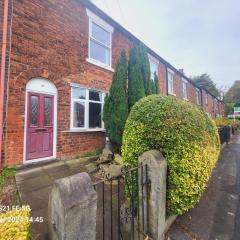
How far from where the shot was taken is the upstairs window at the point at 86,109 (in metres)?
7.31

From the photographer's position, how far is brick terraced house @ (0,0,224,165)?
5391mm

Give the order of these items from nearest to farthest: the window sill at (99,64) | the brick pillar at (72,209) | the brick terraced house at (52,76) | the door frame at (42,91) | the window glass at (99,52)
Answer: the brick pillar at (72,209) → the brick terraced house at (52,76) → the door frame at (42,91) → the window sill at (99,64) → the window glass at (99,52)

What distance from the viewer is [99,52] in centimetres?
866

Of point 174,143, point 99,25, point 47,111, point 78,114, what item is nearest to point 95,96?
point 78,114

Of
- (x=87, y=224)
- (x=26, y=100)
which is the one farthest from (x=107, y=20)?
(x=87, y=224)

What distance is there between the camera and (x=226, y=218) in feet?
10.6

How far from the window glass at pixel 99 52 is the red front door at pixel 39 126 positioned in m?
3.24

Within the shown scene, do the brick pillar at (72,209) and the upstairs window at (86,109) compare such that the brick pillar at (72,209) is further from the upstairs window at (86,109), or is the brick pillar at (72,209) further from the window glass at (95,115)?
the window glass at (95,115)

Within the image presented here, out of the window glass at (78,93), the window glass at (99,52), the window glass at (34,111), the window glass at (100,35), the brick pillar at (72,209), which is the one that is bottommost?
the brick pillar at (72,209)

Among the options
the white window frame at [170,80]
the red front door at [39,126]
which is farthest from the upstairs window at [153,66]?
the red front door at [39,126]

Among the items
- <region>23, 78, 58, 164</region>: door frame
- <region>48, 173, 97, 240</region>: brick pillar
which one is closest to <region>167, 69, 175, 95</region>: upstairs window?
<region>23, 78, 58, 164</region>: door frame

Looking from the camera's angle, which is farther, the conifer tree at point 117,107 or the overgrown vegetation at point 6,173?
the conifer tree at point 117,107

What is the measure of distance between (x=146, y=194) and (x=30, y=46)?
590 centimetres

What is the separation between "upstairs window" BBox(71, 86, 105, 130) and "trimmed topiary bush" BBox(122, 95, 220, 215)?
4.49m
